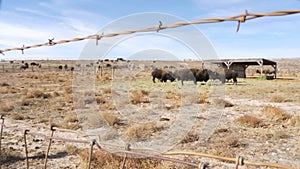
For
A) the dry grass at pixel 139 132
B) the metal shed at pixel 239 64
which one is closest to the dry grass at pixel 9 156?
the dry grass at pixel 139 132

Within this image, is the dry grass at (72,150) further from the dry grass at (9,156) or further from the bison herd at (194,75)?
the bison herd at (194,75)

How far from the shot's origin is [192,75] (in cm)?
2917

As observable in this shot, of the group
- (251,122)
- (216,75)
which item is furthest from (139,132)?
(216,75)

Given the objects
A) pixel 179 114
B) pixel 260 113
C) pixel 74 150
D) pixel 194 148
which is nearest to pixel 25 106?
pixel 179 114

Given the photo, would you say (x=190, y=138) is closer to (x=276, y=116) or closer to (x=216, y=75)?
(x=276, y=116)

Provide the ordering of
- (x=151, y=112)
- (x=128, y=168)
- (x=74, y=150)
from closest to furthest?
(x=128, y=168), (x=74, y=150), (x=151, y=112)

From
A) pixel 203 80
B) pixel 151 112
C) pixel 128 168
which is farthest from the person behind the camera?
pixel 203 80

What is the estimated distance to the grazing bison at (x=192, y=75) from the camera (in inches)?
1115

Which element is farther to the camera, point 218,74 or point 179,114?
point 218,74

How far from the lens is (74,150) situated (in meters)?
5.46

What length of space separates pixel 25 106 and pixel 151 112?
5.47m

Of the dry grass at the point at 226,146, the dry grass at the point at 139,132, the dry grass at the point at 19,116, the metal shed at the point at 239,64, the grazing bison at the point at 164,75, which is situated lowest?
the dry grass at the point at 226,146

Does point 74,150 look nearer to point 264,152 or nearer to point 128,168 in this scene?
point 128,168

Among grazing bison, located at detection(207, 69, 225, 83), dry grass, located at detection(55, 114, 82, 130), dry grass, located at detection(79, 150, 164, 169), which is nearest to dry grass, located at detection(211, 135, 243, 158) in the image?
dry grass, located at detection(79, 150, 164, 169)
